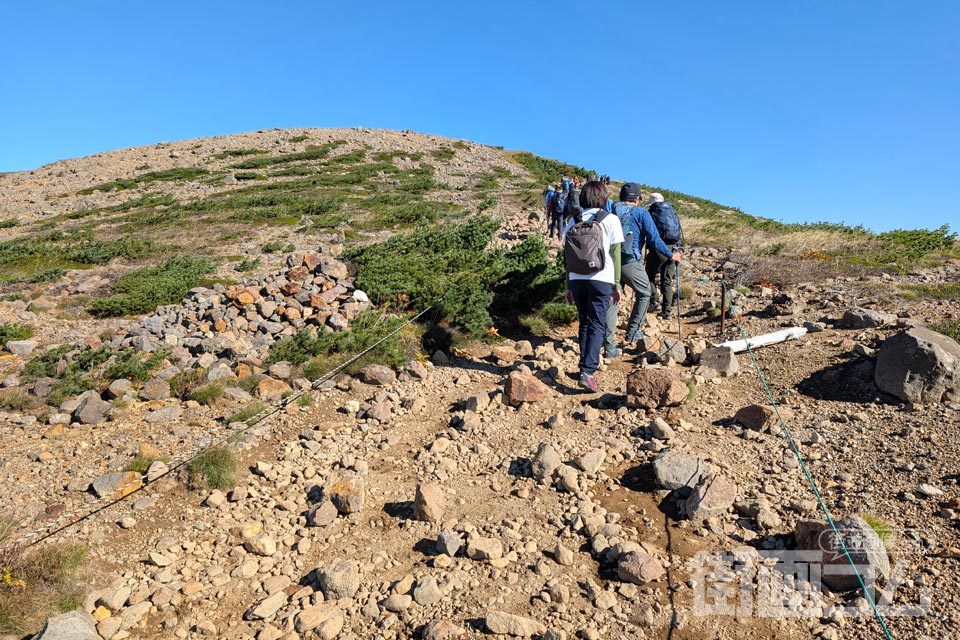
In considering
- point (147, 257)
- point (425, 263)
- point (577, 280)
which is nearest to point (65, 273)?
point (147, 257)

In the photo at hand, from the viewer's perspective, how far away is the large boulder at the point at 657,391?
5059 millimetres

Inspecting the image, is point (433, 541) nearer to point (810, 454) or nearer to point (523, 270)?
point (810, 454)

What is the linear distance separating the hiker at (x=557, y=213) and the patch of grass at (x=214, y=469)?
10.2m

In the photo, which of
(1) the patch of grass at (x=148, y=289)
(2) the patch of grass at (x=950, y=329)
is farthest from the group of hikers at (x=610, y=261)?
(1) the patch of grass at (x=148, y=289)

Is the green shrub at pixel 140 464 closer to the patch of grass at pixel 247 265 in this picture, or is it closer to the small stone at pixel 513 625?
the small stone at pixel 513 625

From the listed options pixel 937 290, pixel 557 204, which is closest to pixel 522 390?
pixel 937 290

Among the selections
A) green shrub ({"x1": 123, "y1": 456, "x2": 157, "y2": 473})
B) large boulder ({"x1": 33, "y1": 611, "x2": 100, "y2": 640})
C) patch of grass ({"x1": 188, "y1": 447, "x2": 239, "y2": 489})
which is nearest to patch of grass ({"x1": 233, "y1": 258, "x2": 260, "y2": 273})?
green shrub ({"x1": 123, "y1": 456, "x2": 157, "y2": 473})

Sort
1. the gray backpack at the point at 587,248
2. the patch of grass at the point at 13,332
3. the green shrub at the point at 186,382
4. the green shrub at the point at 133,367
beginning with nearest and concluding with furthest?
1. the gray backpack at the point at 587,248
2. the green shrub at the point at 186,382
3. the green shrub at the point at 133,367
4. the patch of grass at the point at 13,332

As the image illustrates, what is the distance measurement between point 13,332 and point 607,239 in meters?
8.75

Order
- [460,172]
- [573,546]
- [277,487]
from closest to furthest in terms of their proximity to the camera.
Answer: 1. [573,546]
2. [277,487]
3. [460,172]

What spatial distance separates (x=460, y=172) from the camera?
3569cm

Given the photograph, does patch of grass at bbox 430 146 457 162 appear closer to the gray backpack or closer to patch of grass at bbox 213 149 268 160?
patch of grass at bbox 213 149 268 160

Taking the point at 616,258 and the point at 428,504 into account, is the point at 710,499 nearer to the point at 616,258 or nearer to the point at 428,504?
the point at 428,504

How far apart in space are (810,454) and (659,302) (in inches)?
179
